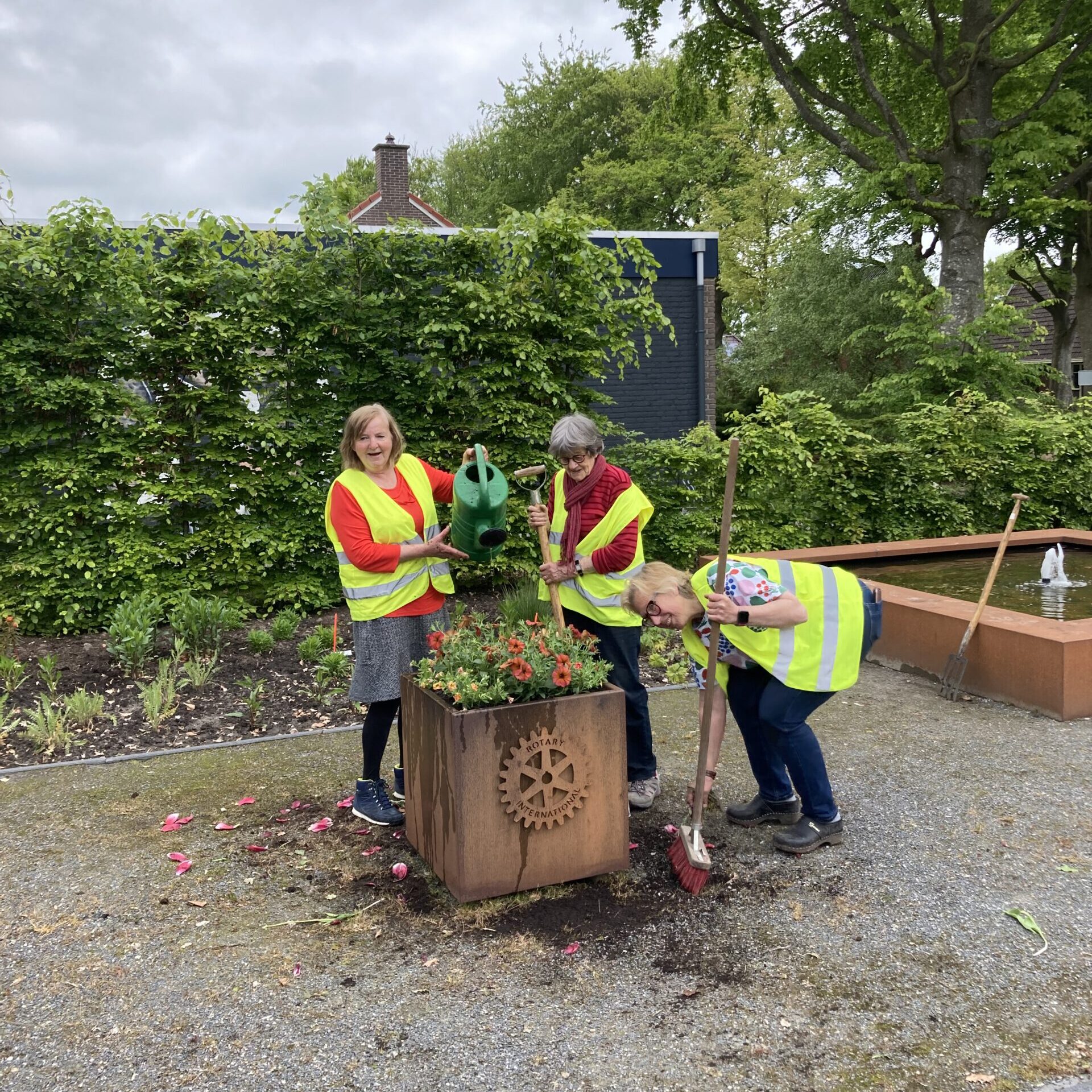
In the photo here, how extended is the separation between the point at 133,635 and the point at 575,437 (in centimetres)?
337

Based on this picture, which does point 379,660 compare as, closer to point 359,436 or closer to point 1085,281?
point 359,436

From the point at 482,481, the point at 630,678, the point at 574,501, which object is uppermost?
the point at 482,481

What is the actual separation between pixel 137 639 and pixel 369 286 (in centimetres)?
314

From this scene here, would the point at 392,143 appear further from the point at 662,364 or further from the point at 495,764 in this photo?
the point at 495,764

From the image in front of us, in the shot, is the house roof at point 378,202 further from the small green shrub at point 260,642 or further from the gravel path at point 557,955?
the gravel path at point 557,955

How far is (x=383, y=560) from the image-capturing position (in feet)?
11.5

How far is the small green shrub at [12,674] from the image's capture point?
5.43m

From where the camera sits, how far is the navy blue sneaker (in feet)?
12.5

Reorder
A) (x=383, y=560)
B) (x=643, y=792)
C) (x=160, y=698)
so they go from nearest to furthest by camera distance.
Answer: (x=383, y=560), (x=643, y=792), (x=160, y=698)

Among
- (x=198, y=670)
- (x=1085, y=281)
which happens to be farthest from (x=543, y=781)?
(x=1085, y=281)

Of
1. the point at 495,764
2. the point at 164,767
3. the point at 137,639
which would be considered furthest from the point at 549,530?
the point at 137,639

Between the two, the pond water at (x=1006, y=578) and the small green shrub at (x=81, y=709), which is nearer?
the small green shrub at (x=81, y=709)

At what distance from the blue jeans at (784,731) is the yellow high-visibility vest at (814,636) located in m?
0.05

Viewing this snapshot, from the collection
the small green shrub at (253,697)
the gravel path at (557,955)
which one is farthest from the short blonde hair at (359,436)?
the small green shrub at (253,697)
